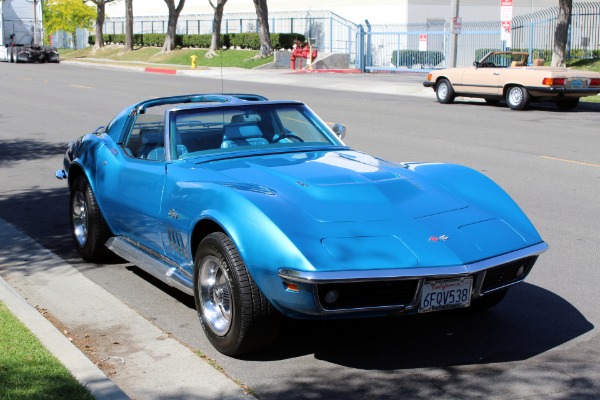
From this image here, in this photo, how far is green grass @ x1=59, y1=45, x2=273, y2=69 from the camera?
47.6 metres

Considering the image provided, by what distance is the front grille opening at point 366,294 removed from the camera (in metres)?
4.78

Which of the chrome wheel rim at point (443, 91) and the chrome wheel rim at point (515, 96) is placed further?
the chrome wheel rim at point (443, 91)

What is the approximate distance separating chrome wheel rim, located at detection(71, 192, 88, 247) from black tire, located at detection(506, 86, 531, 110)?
15.8 metres

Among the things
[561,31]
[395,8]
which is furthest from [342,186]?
[395,8]

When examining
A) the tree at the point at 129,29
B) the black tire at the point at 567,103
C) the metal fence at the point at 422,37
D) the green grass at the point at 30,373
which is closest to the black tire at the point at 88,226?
the green grass at the point at 30,373

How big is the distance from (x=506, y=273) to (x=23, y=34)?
53.8 meters

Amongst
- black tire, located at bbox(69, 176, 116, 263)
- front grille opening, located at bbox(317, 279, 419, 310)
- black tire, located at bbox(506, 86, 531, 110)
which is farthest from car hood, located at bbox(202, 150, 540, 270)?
black tire, located at bbox(506, 86, 531, 110)

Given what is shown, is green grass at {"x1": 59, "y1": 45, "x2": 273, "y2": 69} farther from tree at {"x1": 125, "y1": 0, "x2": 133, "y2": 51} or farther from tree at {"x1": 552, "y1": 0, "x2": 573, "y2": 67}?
tree at {"x1": 552, "y1": 0, "x2": 573, "y2": 67}

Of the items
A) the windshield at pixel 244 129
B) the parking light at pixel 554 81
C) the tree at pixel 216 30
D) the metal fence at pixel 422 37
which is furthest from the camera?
the tree at pixel 216 30

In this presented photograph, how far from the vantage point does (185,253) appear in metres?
5.81

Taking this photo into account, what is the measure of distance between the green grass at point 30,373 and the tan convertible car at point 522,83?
1784cm

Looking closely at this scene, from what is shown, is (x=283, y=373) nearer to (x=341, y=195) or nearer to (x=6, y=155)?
(x=341, y=195)

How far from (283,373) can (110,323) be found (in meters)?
1.54

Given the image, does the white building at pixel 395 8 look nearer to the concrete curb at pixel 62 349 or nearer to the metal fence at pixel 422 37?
the metal fence at pixel 422 37
